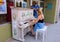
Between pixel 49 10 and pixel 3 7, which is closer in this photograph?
pixel 3 7

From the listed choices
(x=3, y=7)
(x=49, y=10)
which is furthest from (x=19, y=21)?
(x=49, y=10)

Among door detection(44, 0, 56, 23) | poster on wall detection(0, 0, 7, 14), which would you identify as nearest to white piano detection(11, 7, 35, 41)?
poster on wall detection(0, 0, 7, 14)

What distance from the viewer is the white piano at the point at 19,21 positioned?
326cm

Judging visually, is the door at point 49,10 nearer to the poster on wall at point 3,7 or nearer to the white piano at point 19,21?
the white piano at point 19,21

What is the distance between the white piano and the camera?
10.7ft

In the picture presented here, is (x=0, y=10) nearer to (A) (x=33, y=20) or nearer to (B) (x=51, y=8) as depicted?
(A) (x=33, y=20)

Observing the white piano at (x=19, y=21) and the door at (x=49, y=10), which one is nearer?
the white piano at (x=19, y=21)

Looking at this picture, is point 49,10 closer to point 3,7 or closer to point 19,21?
point 19,21

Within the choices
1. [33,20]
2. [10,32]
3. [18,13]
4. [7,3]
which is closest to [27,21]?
[33,20]

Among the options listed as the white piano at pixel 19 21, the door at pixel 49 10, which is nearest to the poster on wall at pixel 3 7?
the white piano at pixel 19 21

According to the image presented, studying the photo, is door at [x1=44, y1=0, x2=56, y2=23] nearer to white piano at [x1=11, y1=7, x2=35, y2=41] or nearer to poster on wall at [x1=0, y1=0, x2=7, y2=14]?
white piano at [x1=11, y1=7, x2=35, y2=41]

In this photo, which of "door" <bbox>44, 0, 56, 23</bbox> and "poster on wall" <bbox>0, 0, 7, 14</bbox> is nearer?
"poster on wall" <bbox>0, 0, 7, 14</bbox>

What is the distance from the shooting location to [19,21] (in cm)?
329

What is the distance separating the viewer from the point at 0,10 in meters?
3.27
